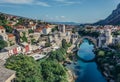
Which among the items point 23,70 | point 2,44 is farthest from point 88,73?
point 2,44

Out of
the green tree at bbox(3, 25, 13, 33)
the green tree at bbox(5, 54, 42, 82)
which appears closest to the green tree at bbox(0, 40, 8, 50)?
the green tree at bbox(3, 25, 13, 33)

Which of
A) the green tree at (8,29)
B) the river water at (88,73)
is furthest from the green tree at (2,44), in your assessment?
the river water at (88,73)

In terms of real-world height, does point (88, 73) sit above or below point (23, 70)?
below

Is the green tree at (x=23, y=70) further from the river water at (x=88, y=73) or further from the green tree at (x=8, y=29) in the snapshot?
the green tree at (x=8, y=29)

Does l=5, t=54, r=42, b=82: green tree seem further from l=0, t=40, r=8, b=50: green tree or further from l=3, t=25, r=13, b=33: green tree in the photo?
l=3, t=25, r=13, b=33: green tree

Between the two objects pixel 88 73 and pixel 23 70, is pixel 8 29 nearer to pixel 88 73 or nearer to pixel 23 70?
pixel 88 73

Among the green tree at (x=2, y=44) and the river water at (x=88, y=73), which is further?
the green tree at (x=2, y=44)

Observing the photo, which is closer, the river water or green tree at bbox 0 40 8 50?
the river water

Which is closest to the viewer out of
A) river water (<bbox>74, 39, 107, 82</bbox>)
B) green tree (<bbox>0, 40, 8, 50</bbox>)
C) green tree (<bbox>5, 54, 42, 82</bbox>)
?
green tree (<bbox>5, 54, 42, 82</bbox>)

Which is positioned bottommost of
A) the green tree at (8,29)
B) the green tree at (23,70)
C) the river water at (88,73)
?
the river water at (88,73)

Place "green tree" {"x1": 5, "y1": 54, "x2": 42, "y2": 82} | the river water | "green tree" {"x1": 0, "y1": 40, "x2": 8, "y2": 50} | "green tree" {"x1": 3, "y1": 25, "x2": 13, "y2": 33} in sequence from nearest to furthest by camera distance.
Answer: "green tree" {"x1": 5, "y1": 54, "x2": 42, "y2": 82}
the river water
"green tree" {"x1": 0, "y1": 40, "x2": 8, "y2": 50}
"green tree" {"x1": 3, "y1": 25, "x2": 13, "y2": 33}

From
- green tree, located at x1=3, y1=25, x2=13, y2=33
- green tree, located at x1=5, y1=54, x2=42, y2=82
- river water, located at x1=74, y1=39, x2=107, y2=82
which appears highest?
green tree, located at x1=3, y1=25, x2=13, y2=33

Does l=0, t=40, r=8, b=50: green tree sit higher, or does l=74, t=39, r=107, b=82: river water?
l=0, t=40, r=8, b=50: green tree
